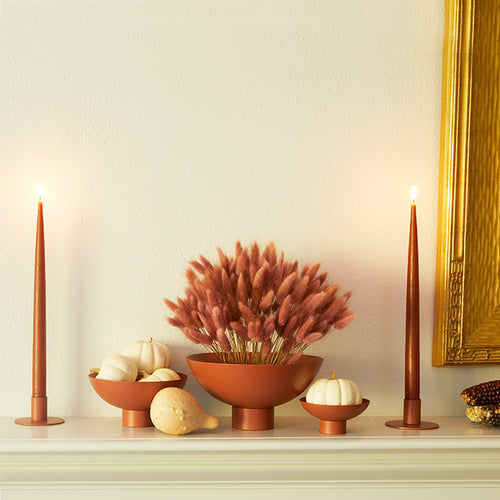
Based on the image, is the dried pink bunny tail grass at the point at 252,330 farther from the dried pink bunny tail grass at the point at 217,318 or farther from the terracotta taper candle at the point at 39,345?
the terracotta taper candle at the point at 39,345

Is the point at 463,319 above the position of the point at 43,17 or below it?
below

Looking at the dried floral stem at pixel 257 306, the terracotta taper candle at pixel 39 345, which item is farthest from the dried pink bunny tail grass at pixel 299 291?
the terracotta taper candle at pixel 39 345

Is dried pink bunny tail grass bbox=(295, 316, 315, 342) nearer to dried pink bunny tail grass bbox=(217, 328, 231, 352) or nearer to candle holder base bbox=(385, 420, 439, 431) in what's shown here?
dried pink bunny tail grass bbox=(217, 328, 231, 352)

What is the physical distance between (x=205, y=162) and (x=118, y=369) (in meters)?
0.35

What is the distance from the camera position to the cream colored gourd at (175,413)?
92 centimetres

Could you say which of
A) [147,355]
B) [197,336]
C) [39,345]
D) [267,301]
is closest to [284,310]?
[267,301]

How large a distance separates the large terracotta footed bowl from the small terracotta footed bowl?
4 centimetres

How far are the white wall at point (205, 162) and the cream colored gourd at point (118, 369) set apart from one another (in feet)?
0.34

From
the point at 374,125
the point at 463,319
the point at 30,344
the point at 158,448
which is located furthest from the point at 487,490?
the point at 30,344

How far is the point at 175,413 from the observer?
3.01 feet

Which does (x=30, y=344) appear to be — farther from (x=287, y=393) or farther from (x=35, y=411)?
(x=287, y=393)

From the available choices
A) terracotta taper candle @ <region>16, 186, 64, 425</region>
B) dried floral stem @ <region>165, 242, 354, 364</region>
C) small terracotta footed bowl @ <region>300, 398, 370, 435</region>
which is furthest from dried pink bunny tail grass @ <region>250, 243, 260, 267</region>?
terracotta taper candle @ <region>16, 186, 64, 425</region>

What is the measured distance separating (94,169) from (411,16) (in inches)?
22.2

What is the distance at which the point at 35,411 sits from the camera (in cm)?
100
